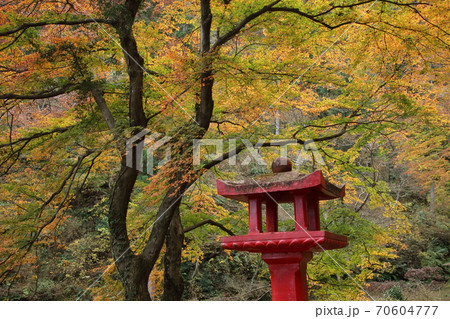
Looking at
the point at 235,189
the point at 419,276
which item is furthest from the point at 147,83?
the point at 419,276

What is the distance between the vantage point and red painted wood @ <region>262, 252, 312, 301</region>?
132 inches

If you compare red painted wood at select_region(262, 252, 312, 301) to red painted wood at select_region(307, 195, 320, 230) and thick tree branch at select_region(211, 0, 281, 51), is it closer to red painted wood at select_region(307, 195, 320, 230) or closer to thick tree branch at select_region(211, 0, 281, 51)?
red painted wood at select_region(307, 195, 320, 230)

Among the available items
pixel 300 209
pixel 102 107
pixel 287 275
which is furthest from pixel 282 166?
pixel 102 107

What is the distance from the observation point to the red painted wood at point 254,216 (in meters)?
3.49

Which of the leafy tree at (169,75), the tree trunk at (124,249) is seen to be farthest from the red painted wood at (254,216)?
the tree trunk at (124,249)

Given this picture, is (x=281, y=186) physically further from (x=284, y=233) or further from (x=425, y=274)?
(x=425, y=274)

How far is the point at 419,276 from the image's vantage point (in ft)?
44.3

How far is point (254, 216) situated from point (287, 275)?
55 cm

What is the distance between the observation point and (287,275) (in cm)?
338

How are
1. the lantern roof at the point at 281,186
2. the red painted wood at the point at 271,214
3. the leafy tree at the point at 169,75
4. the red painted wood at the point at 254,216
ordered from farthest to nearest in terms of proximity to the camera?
1. the leafy tree at the point at 169,75
2. the red painted wood at the point at 271,214
3. the red painted wood at the point at 254,216
4. the lantern roof at the point at 281,186

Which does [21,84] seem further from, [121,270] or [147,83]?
[121,270]

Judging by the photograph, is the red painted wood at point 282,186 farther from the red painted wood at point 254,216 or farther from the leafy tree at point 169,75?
the leafy tree at point 169,75

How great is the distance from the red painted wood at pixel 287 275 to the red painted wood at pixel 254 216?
0.23 m

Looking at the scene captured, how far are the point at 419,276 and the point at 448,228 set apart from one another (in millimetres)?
2313
